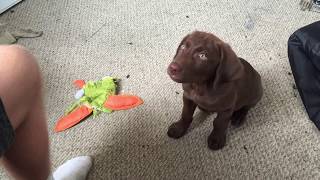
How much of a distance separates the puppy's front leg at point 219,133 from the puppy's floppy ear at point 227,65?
0.17 metres

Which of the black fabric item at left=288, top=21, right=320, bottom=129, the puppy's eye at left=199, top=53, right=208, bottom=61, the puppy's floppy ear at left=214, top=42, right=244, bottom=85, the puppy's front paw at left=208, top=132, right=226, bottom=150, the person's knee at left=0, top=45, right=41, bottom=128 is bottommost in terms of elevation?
the puppy's front paw at left=208, top=132, right=226, bottom=150

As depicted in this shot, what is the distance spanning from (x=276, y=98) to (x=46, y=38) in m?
0.95

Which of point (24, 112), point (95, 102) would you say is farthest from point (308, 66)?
point (24, 112)

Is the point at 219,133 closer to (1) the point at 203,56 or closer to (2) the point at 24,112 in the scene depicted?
(1) the point at 203,56

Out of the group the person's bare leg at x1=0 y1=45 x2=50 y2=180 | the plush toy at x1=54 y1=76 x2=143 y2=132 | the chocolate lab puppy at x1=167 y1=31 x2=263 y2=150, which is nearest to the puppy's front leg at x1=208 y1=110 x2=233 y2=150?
the chocolate lab puppy at x1=167 y1=31 x2=263 y2=150

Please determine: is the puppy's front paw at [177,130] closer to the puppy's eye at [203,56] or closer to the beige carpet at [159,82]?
the beige carpet at [159,82]

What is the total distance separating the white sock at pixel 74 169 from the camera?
3.48 feet

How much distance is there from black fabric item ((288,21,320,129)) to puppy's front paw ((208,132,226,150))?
1.00ft

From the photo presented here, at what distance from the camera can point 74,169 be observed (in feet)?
3.54

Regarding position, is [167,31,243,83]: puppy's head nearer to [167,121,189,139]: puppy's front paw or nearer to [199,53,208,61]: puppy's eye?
[199,53,208,61]: puppy's eye

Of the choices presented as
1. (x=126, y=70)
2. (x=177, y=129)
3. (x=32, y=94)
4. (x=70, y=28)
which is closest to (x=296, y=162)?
(x=177, y=129)

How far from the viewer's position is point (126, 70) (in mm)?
1432

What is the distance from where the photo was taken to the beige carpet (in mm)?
1134

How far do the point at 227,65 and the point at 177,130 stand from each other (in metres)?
0.33
